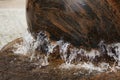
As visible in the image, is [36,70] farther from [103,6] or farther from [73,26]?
[103,6]

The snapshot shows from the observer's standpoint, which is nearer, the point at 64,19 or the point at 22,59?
the point at 64,19

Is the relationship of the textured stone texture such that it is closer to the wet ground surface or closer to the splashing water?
the splashing water

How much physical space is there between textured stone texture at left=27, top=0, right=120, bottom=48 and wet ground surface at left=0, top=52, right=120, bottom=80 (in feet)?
0.58

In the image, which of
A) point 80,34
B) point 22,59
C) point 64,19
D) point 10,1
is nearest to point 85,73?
point 80,34

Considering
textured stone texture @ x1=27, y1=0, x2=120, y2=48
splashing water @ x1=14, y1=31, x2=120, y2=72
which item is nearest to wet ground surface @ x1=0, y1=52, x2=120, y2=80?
splashing water @ x1=14, y1=31, x2=120, y2=72

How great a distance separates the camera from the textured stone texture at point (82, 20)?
149 centimetres

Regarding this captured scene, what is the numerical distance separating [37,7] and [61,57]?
35 centimetres

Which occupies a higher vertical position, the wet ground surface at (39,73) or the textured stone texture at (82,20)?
the textured stone texture at (82,20)

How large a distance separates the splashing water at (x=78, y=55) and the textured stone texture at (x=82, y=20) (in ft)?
0.15

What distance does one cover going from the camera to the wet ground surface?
1510mm

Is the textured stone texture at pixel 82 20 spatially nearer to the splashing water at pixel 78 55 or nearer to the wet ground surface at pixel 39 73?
the splashing water at pixel 78 55

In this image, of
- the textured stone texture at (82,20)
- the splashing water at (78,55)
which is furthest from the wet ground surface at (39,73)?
the textured stone texture at (82,20)

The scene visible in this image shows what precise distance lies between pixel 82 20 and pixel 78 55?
244 mm

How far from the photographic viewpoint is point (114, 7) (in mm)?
1486
